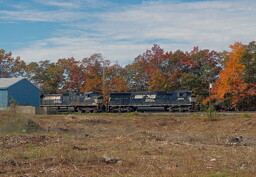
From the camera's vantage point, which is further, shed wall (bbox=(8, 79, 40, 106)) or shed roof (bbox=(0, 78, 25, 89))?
shed wall (bbox=(8, 79, 40, 106))

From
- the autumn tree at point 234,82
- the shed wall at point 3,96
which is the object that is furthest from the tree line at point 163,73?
the shed wall at point 3,96

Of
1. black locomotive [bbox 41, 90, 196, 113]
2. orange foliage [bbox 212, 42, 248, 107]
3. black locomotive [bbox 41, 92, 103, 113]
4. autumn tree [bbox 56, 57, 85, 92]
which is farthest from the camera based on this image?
autumn tree [bbox 56, 57, 85, 92]

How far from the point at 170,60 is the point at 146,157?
4534cm

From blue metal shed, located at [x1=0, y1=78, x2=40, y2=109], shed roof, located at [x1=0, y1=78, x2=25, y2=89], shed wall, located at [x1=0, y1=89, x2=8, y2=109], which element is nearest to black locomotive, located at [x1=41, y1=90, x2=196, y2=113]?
blue metal shed, located at [x1=0, y1=78, x2=40, y2=109]

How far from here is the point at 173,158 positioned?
404 inches

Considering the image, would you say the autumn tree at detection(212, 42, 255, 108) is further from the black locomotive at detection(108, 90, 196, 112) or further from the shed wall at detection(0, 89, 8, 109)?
the shed wall at detection(0, 89, 8, 109)

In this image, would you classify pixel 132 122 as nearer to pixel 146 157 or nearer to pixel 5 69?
pixel 146 157

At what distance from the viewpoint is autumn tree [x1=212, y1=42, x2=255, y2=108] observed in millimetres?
42281

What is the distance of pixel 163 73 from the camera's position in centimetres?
5384

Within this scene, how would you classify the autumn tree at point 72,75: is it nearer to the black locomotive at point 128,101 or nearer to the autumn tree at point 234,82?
the black locomotive at point 128,101

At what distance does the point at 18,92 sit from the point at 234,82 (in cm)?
3004

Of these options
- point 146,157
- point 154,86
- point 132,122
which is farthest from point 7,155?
point 154,86

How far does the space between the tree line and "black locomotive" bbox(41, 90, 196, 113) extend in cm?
369

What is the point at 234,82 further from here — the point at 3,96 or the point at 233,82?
the point at 3,96
